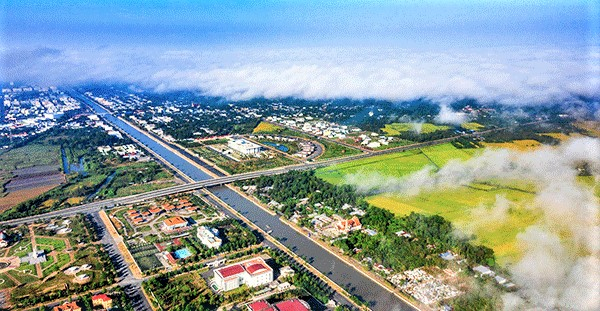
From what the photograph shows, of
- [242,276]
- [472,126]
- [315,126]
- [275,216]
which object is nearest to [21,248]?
[242,276]

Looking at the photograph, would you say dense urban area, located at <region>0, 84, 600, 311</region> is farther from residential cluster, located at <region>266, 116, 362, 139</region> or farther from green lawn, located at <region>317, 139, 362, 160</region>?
residential cluster, located at <region>266, 116, 362, 139</region>

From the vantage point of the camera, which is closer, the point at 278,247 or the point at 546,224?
the point at 546,224

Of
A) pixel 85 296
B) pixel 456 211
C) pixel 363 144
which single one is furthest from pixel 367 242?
pixel 363 144

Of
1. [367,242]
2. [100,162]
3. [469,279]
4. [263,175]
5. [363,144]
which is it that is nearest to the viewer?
[469,279]

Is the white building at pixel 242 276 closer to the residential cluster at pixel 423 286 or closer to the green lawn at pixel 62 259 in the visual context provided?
the residential cluster at pixel 423 286

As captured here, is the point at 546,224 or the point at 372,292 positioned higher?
the point at 546,224

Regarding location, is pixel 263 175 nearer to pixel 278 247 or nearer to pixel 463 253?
pixel 278 247

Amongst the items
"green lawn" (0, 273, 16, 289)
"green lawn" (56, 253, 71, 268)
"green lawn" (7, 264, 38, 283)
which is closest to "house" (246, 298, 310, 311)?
"green lawn" (56, 253, 71, 268)

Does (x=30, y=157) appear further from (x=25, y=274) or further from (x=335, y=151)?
(x=335, y=151)
